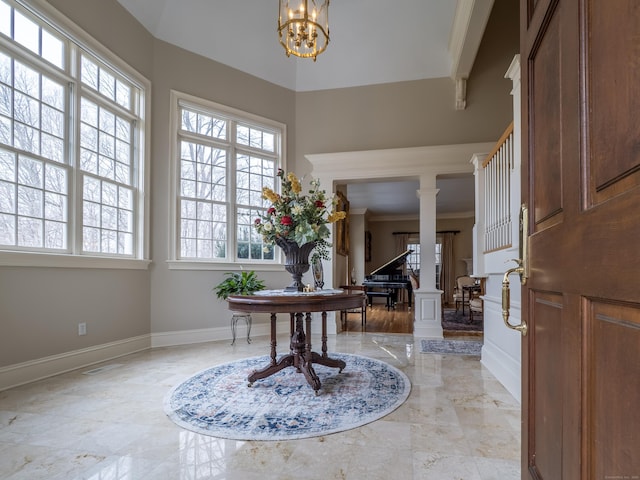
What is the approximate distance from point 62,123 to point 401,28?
164 inches

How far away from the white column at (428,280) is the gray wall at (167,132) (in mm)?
739

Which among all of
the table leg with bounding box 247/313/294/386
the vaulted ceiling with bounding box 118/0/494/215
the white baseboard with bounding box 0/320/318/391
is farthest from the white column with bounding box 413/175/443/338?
the table leg with bounding box 247/313/294/386

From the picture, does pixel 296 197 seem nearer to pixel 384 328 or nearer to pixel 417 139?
pixel 417 139

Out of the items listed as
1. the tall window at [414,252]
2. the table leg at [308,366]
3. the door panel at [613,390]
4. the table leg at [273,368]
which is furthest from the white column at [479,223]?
the tall window at [414,252]

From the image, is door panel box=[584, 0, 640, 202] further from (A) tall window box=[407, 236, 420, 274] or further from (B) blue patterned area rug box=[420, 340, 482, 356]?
(A) tall window box=[407, 236, 420, 274]

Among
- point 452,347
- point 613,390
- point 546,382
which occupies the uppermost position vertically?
point 613,390

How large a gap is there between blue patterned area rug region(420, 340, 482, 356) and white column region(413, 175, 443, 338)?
370mm

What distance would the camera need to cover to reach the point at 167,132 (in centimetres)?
430

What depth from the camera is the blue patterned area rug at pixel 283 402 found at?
6.57ft

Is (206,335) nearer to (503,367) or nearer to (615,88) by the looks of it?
(503,367)

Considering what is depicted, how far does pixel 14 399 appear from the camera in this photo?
2451mm

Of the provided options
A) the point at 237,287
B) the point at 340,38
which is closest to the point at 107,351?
the point at 237,287

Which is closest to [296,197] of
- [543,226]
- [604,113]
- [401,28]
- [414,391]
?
[414,391]

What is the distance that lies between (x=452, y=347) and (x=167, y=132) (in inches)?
170
